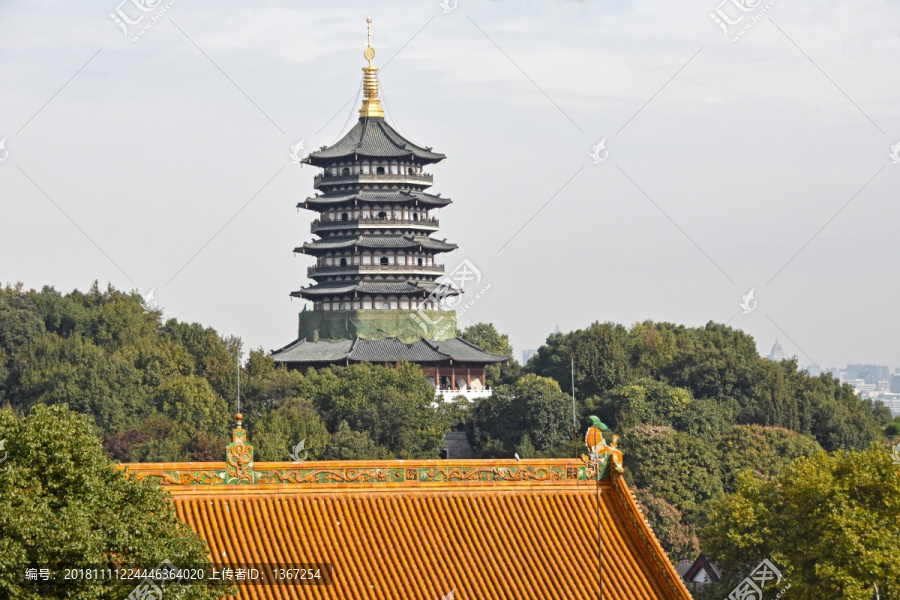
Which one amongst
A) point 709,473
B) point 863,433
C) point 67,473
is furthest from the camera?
point 863,433

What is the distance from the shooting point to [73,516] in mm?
19344

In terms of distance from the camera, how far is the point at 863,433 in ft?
280

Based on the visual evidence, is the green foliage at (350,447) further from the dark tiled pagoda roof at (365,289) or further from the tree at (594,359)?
the tree at (594,359)

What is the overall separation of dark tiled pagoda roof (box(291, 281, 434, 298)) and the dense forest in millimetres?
5492

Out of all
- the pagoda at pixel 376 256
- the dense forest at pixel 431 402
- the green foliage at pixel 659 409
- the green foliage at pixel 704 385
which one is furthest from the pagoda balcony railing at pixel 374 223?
the green foliage at pixel 659 409

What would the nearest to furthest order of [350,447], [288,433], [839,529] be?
1. [839,529]
2. [350,447]
3. [288,433]

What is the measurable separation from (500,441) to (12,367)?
96.7 feet

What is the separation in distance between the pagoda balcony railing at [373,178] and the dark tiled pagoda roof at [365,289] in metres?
5.79

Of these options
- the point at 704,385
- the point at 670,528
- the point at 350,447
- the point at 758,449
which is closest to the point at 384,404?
the point at 350,447

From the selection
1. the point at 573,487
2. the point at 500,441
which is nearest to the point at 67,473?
the point at 573,487

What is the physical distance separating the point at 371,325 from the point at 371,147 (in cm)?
1015

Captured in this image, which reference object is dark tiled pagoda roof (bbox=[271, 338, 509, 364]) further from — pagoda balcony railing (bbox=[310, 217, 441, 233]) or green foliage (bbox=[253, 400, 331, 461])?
green foliage (bbox=[253, 400, 331, 461])

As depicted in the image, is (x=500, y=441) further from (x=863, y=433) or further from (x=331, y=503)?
(x=331, y=503)

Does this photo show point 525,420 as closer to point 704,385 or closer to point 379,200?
point 704,385
